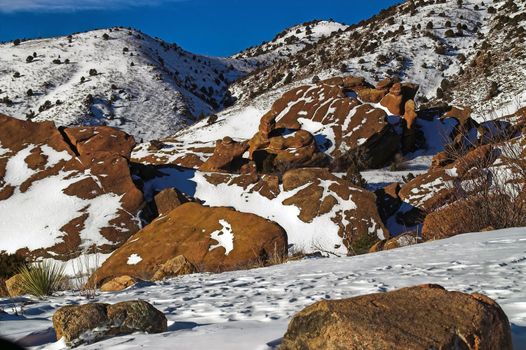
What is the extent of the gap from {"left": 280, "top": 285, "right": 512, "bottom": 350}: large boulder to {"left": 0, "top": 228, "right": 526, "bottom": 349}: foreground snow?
410 mm

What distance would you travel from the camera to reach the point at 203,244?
12695 mm

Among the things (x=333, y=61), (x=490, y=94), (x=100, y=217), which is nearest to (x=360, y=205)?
(x=100, y=217)

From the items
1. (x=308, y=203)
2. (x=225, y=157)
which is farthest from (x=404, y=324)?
(x=225, y=157)

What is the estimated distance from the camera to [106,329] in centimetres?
355

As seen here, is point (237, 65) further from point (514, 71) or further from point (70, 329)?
point (70, 329)

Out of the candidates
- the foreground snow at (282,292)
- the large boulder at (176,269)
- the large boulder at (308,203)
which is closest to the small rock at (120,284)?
the foreground snow at (282,292)

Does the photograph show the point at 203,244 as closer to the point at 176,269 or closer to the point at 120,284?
the point at 176,269

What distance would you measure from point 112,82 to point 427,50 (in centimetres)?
3355

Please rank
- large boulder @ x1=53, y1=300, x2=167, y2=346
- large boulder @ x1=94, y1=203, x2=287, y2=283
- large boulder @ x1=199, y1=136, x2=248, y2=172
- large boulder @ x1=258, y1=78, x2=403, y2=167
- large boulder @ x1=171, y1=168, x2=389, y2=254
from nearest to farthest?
1. large boulder @ x1=53, y1=300, x2=167, y2=346
2. large boulder @ x1=94, y1=203, x2=287, y2=283
3. large boulder @ x1=171, y1=168, x2=389, y2=254
4. large boulder @ x1=199, y1=136, x2=248, y2=172
5. large boulder @ x1=258, y1=78, x2=403, y2=167

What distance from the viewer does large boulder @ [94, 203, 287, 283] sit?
11883mm

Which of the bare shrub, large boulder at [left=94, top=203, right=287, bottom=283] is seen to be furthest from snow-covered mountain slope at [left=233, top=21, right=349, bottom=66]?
the bare shrub

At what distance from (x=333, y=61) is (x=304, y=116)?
80.6ft

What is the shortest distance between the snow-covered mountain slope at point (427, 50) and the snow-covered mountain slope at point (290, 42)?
20.4 meters

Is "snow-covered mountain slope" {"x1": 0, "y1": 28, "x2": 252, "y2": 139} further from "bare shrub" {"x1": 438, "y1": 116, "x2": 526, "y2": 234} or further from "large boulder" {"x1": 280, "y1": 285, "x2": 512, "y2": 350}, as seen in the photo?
"large boulder" {"x1": 280, "y1": 285, "x2": 512, "y2": 350}
